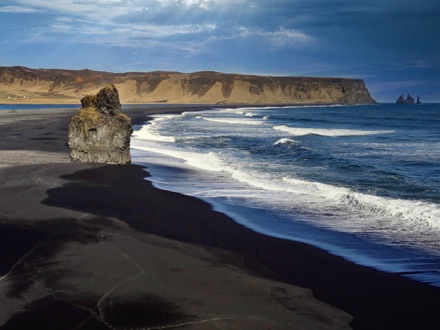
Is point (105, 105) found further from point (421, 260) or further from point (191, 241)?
point (421, 260)

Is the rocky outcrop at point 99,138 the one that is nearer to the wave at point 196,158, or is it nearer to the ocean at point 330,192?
the ocean at point 330,192

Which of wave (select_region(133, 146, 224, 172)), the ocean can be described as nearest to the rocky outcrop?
the ocean

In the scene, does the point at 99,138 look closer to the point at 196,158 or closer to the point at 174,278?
the point at 196,158

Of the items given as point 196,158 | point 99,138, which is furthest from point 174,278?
point 196,158

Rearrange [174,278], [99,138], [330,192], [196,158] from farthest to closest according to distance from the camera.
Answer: [196,158] → [99,138] → [330,192] → [174,278]

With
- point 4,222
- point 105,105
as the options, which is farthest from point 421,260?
point 105,105
